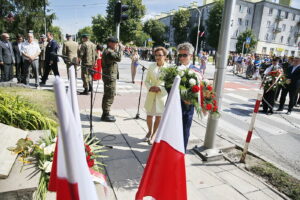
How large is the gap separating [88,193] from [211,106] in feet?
9.53

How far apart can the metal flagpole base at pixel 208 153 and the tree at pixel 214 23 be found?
2014 inches

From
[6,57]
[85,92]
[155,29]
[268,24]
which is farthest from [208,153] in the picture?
[155,29]

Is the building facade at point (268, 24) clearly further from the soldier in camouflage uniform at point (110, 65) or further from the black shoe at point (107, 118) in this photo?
the black shoe at point (107, 118)

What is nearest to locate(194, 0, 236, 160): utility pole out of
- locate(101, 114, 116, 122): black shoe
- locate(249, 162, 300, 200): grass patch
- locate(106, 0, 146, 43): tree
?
locate(249, 162, 300, 200): grass patch

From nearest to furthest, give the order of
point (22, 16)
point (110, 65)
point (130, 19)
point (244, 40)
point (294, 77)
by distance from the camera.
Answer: point (110, 65) < point (294, 77) < point (22, 16) < point (130, 19) < point (244, 40)

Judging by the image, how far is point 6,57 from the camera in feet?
26.9

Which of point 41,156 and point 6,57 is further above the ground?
point 6,57

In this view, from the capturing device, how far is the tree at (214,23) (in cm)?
5128

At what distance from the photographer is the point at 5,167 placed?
251 centimetres

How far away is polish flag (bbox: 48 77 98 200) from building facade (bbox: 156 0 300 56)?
56744 millimetres

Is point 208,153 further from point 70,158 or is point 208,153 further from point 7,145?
point 70,158

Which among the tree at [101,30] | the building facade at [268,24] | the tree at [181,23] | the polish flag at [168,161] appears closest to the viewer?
the polish flag at [168,161]

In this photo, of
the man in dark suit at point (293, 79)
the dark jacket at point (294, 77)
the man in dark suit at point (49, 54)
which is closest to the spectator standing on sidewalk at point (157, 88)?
the man in dark suit at point (49, 54)

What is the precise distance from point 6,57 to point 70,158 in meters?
8.84
